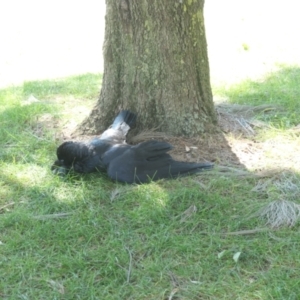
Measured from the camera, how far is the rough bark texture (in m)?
4.99

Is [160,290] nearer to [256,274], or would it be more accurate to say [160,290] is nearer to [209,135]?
[256,274]

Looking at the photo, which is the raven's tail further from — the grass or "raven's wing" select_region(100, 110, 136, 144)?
the grass

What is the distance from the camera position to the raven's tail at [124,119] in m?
5.31

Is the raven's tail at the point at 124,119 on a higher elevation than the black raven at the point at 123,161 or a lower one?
higher

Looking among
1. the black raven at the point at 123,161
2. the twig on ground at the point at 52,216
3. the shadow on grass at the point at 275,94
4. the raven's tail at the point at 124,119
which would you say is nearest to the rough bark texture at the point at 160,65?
the raven's tail at the point at 124,119

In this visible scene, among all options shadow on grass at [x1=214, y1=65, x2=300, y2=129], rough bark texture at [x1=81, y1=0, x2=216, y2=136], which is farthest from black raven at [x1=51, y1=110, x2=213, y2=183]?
shadow on grass at [x1=214, y1=65, x2=300, y2=129]

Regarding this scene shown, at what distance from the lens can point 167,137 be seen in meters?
5.31

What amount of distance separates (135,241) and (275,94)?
11.1 feet

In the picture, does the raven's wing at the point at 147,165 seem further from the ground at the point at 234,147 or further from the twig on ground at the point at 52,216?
the twig on ground at the point at 52,216

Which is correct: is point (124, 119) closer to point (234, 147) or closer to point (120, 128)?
point (120, 128)

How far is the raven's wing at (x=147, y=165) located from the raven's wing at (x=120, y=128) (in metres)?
0.41

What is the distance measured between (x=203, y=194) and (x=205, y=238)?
558 millimetres

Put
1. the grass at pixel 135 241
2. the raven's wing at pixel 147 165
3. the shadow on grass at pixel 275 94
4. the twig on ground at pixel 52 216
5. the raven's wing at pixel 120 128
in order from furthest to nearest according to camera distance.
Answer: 1. the shadow on grass at pixel 275 94
2. the raven's wing at pixel 120 128
3. the raven's wing at pixel 147 165
4. the twig on ground at pixel 52 216
5. the grass at pixel 135 241

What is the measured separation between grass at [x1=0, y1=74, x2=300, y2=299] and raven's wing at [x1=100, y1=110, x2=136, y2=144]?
1.52 ft
